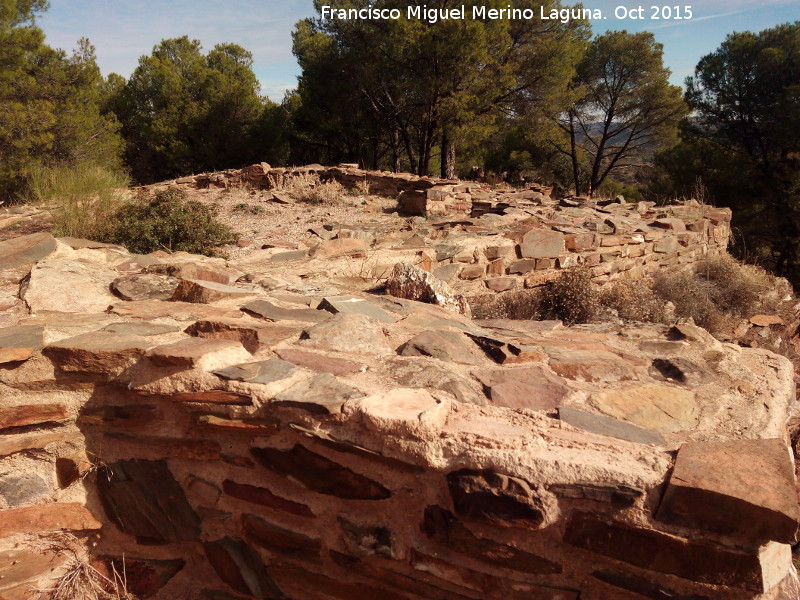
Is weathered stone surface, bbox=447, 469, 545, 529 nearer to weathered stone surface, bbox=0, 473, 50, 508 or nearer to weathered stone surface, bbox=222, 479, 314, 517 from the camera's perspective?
weathered stone surface, bbox=222, 479, 314, 517

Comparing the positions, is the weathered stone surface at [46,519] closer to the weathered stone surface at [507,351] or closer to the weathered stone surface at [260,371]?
the weathered stone surface at [260,371]

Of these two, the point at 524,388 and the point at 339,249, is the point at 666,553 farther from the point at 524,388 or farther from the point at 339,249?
the point at 339,249

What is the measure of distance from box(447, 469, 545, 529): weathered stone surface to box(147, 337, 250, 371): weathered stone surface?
0.84 m

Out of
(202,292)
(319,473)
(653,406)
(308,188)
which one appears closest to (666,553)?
(653,406)

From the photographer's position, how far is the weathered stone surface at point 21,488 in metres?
1.77

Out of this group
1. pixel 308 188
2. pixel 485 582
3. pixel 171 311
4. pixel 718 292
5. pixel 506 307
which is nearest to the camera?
pixel 485 582

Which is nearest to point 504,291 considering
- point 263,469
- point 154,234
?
point 154,234

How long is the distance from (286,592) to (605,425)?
1051 mm

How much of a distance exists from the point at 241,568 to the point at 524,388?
40.9 inches

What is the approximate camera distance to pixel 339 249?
14.5ft

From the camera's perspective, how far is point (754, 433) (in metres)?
1.56

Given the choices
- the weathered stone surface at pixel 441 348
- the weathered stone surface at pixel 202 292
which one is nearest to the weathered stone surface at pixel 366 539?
the weathered stone surface at pixel 441 348

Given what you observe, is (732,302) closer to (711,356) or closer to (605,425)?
(711,356)

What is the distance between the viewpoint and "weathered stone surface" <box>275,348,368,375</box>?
1854 mm
